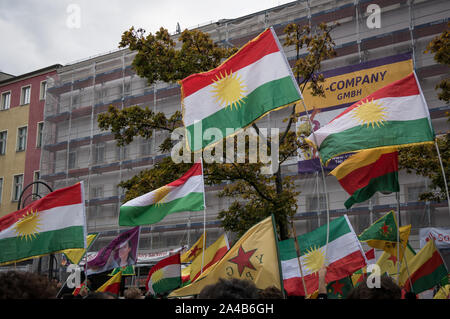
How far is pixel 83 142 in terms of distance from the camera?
33.2 m

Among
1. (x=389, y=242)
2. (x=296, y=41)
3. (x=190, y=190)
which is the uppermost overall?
(x=296, y=41)

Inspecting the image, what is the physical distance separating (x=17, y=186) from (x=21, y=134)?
4.01m

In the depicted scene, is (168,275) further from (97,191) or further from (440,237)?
(97,191)

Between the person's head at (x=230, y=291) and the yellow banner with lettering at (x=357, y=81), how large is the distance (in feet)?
62.3

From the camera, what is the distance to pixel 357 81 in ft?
72.9

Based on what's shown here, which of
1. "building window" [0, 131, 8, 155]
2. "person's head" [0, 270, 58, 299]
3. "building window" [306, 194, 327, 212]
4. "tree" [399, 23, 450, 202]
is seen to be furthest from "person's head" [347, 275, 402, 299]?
"building window" [0, 131, 8, 155]

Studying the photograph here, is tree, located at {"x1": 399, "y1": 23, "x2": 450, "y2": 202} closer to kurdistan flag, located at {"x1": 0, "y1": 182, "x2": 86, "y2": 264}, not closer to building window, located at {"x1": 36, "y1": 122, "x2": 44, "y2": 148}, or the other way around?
kurdistan flag, located at {"x1": 0, "y1": 182, "x2": 86, "y2": 264}

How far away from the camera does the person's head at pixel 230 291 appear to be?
2918 mm

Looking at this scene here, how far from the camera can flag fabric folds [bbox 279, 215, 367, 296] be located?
805 cm

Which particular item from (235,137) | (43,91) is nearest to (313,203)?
(235,137)

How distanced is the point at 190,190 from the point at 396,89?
3.64m

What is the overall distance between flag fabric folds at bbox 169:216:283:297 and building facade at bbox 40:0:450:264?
56.4 ft
